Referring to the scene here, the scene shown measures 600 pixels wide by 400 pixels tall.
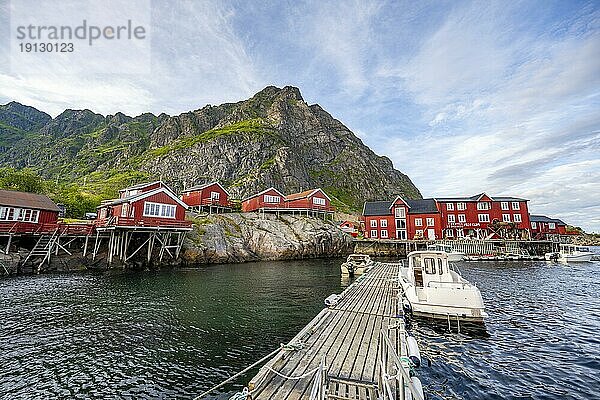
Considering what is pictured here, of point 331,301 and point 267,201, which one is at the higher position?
point 267,201

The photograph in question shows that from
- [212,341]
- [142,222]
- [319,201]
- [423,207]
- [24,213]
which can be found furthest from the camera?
[319,201]

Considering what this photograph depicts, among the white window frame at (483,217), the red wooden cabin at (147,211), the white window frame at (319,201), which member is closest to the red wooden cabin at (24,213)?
the red wooden cabin at (147,211)

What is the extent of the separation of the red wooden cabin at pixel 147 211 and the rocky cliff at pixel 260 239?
16.7 feet

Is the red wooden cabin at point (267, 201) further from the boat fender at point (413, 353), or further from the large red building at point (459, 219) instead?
the boat fender at point (413, 353)

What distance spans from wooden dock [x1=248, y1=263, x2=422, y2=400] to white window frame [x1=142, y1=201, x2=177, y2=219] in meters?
33.2

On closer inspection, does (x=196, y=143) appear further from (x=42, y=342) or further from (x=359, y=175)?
(x=42, y=342)

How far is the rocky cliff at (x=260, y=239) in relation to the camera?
45938 millimetres

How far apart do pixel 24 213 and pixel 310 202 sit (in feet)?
155

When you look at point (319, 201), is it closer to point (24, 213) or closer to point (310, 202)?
point (310, 202)

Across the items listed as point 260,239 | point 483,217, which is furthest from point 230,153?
point 483,217

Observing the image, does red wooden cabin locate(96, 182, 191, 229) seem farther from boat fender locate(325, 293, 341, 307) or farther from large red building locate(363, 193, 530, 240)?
large red building locate(363, 193, 530, 240)

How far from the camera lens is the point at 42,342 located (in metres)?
13.1

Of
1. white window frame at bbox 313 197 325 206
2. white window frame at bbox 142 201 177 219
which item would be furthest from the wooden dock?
white window frame at bbox 313 197 325 206

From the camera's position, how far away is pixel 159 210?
133 ft
